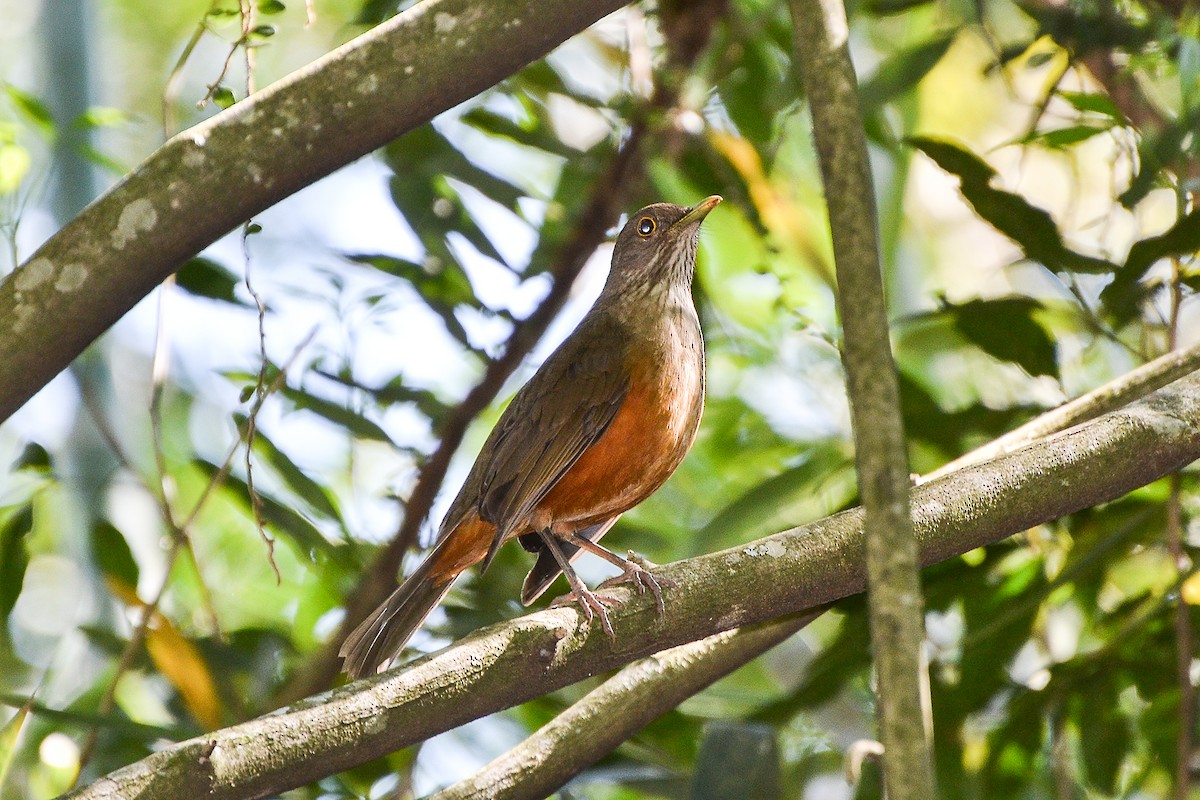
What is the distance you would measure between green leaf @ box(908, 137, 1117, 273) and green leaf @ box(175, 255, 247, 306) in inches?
100

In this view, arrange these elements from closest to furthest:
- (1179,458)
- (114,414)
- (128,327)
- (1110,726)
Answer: (1179,458) < (1110,726) < (114,414) < (128,327)

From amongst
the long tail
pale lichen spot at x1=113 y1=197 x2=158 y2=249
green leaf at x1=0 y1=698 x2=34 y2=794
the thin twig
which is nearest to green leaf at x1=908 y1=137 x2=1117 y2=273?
the thin twig

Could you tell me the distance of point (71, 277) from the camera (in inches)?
113

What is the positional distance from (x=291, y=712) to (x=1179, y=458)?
223cm

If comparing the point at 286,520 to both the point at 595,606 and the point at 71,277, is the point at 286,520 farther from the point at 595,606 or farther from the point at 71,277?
the point at 71,277

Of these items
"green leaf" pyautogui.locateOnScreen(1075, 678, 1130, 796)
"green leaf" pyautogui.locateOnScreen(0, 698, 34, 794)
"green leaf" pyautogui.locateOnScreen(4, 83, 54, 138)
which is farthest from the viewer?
"green leaf" pyautogui.locateOnScreen(1075, 678, 1130, 796)

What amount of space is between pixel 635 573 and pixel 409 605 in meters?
1.11

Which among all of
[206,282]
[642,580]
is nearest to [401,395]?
[206,282]

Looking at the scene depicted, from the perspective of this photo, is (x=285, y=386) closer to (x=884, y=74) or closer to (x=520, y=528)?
(x=520, y=528)

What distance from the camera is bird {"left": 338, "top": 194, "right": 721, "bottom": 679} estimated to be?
166 inches

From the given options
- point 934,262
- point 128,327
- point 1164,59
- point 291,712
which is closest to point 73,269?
point 291,712

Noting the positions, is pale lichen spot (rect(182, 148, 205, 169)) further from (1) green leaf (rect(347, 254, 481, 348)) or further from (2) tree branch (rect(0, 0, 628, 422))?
(1) green leaf (rect(347, 254, 481, 348))

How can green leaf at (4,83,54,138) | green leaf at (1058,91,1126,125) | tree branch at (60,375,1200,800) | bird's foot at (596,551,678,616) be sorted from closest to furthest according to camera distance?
tree branch at (60,375,1200,800), bird's foot at (596,551,678,616), green leaf at (1058,91,1126,125), green leaf at (4,83,54,138)

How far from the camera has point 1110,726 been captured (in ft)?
15.4
